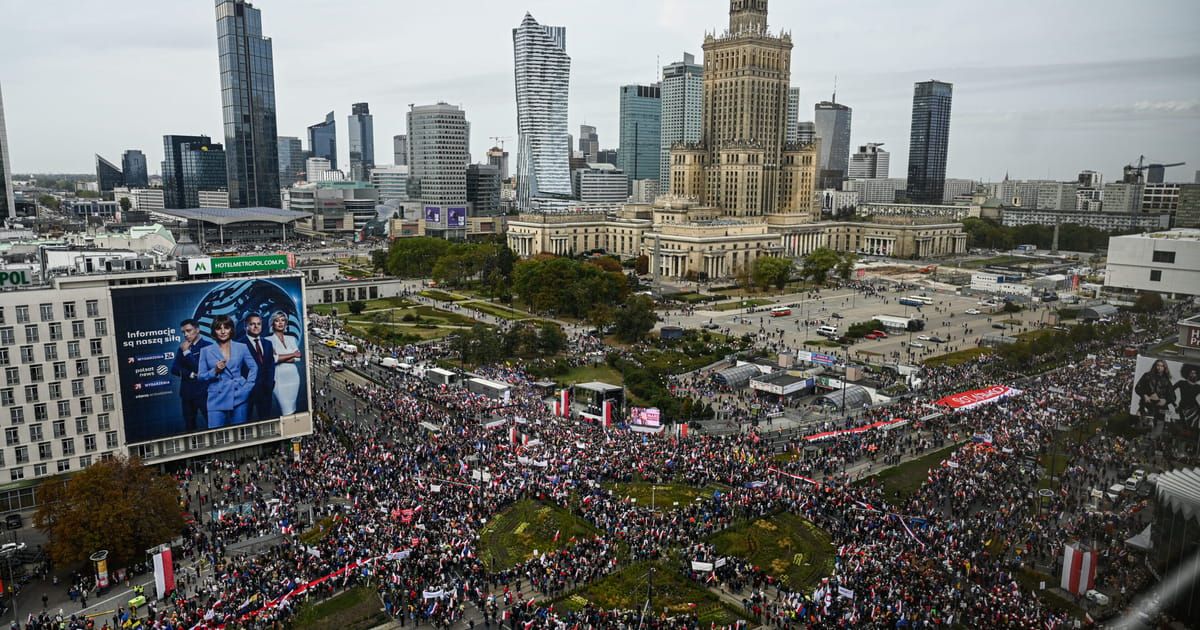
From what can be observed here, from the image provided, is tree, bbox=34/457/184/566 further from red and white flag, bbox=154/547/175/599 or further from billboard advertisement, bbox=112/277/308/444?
billboard advertisement, bbox=112/277/308/444

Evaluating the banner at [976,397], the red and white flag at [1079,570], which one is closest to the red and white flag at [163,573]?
the red and white flag at [1079,570]

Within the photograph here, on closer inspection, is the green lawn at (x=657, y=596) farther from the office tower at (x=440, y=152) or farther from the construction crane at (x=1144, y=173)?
the office tower at (x=440, y=152)

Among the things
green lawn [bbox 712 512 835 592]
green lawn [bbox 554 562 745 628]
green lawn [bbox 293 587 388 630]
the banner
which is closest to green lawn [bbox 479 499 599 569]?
green lawn [bbox 554 562 745 628]

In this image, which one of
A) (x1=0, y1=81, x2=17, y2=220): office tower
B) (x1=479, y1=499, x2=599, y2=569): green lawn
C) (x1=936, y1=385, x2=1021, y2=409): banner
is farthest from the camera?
(x1=0, y1=81, x2=17, y2=220): office tower

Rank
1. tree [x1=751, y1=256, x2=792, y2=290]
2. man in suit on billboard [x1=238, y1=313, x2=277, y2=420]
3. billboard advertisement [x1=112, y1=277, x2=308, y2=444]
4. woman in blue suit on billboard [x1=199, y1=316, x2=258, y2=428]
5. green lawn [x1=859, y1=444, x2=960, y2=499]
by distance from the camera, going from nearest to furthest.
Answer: green lawn [x1=859, y1=444, x2=960, y2=499], billboard advertisement [x1=112, y1=277, x2=308, y2=444], woman in blue suit on billboard [x1=199, y1=316, x2=258, y2=428], man in suit on billboard [x1=238, y1=313, x2=277, y2=420], tree [x1=751, y1=256, x2=792, y2=290]

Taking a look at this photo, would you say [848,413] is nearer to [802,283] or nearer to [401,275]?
[802,283]

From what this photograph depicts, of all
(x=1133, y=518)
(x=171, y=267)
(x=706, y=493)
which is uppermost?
(x=171, y=267)

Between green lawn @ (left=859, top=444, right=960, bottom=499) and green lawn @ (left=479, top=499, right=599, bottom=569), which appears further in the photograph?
green lawn @ (left=859, top=444, right=960, bottom=499)

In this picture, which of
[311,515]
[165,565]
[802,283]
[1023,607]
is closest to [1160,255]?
[1023,607]
